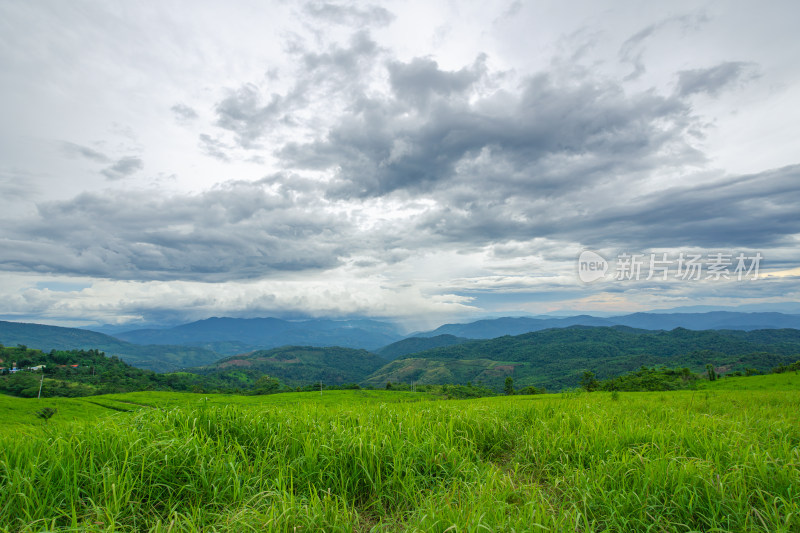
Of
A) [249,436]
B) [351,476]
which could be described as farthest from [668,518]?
[249,436]

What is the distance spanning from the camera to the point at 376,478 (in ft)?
15.5

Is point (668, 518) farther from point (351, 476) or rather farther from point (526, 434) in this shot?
point (351, 476)

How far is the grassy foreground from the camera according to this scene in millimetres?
3674

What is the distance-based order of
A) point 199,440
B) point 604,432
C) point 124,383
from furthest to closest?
point 124,383
point 604,432
point 199,440

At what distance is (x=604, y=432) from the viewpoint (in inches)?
235

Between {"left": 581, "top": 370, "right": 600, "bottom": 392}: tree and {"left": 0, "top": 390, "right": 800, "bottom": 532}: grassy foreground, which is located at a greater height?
{"left": 0, "top": 390, "right": 800, "bottom": 532}: grassy foreground

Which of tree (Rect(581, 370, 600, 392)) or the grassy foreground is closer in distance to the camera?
the grassy foreground

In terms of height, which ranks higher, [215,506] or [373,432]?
[373,432]

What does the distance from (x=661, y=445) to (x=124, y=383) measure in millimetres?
163200

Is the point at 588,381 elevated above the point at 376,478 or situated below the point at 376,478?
below

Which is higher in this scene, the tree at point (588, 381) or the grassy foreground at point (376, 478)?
the grassy foreground at point (376, 478)

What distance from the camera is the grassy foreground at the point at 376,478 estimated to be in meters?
3.67

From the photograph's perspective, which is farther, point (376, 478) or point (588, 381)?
point (588, 381)

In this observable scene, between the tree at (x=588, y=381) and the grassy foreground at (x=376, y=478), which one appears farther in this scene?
the tree at (x=588, y=381)
